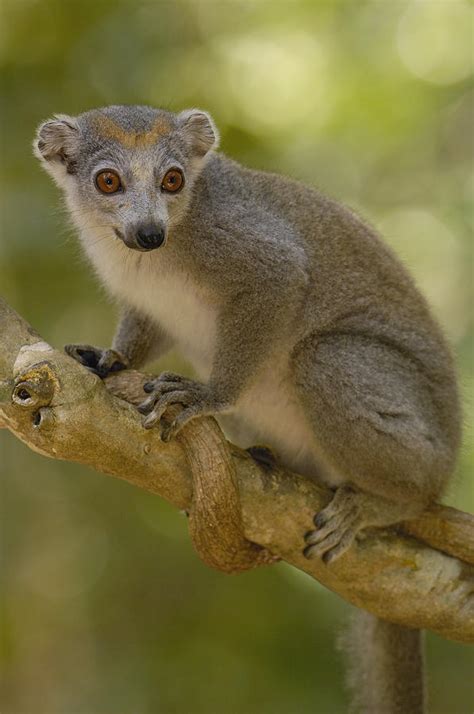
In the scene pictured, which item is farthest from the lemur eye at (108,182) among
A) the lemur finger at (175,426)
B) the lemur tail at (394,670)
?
the lemur tail at (394,670)

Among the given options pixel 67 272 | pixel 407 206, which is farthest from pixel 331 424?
pixel 407 206

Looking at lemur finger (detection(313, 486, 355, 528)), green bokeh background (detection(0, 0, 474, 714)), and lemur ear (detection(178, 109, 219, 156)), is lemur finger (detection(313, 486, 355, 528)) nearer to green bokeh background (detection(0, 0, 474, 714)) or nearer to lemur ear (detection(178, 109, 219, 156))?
lemur ear (detection(178, 109, 219, 156))

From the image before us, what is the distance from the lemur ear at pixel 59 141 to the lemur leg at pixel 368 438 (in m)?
1.77

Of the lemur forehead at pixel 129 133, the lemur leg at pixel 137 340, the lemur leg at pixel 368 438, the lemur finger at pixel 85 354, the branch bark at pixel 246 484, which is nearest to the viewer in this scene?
the branch bark at pixel 246 484

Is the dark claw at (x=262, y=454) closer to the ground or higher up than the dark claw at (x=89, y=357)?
higher up

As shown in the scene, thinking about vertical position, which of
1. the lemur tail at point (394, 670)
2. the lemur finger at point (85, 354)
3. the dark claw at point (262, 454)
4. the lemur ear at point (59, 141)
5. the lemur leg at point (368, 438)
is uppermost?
the lemur ear at point (59, 141)

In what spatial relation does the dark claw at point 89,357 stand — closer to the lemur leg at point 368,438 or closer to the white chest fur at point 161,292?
the white chest fur at point 161,292

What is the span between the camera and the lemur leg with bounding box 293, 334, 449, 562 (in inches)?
200

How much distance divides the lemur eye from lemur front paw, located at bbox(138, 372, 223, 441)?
1063 millimetres

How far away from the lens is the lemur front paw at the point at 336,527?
480 cm

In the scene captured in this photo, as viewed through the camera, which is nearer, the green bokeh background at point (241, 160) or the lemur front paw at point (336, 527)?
the lemur front paw at point (336, 527)

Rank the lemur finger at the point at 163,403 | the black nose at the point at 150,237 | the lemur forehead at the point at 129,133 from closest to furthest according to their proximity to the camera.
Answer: the lemur finger at the point at 163,403 → the black nose at the point at 150,237 → the lemur forehead at the point at 129,133

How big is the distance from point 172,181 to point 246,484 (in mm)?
1722

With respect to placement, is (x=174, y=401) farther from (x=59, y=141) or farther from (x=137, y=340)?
(x=59, y=141)
